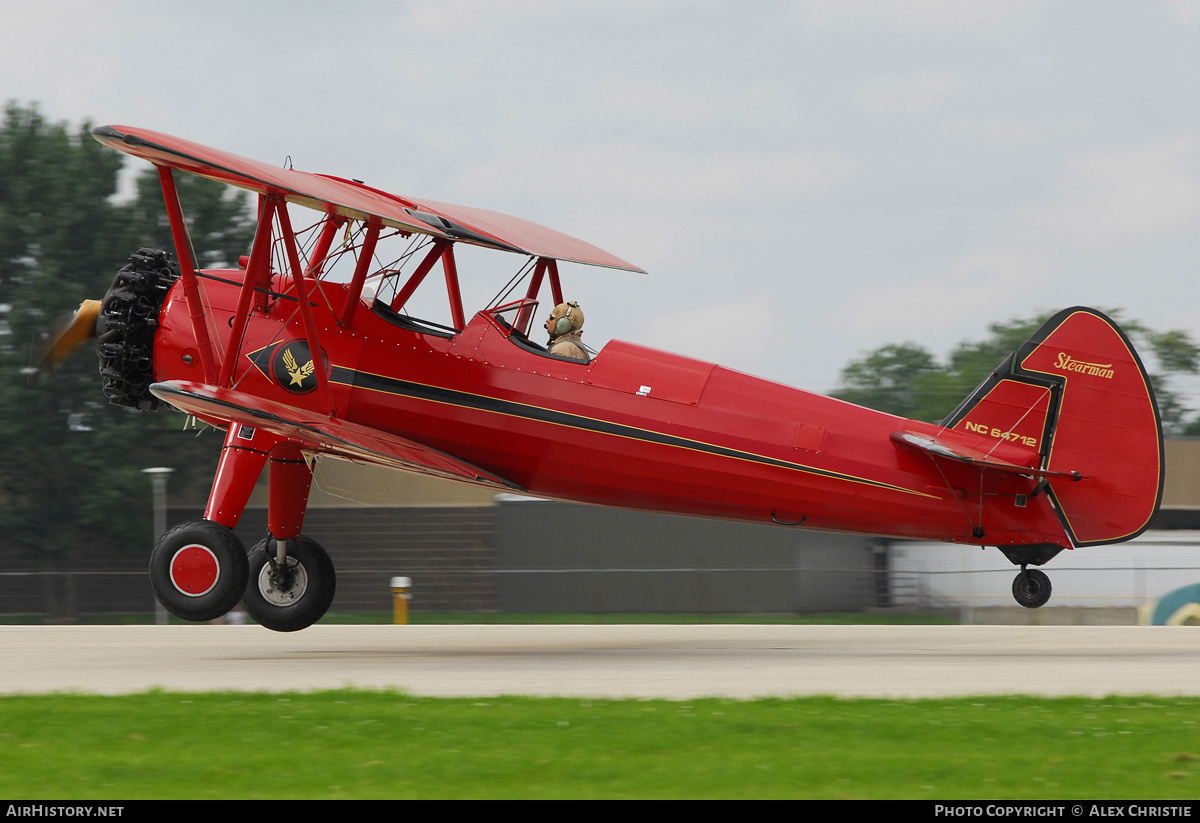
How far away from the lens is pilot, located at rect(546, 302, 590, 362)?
12.4 m

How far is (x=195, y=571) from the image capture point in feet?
37.3

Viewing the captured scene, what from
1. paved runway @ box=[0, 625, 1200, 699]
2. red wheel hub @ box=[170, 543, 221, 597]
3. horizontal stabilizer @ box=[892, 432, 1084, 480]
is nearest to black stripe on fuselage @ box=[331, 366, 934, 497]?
horizontal stabilizer @ box=[892, 432, 1084, 480]

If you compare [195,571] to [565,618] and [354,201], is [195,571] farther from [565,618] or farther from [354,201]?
[565,618]

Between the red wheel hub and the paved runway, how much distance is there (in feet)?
2.27

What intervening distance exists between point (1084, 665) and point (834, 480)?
2.71m

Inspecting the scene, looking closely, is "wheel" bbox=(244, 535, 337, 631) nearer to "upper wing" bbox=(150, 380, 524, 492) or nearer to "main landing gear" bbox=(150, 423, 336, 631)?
"main landing gear" bbox=(150, 423, 336, 631)

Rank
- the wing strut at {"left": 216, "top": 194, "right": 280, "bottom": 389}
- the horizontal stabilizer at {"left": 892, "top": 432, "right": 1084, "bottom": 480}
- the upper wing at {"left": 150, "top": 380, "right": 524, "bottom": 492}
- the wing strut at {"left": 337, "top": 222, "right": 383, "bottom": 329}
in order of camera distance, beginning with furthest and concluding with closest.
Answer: the wing strut at {"left": 337, "top": 222, "right": 383, "bottom": 329}, the horizontal stabilizer at {"left": 892, "top": 432, "right": 1084, "bottom": 480}, the wing strut at {"left": 216, "top": 194, "right": 280, "bottom": 389}, the upper wing at {"left": 150, "top": 380, "right": 524, "bottom": 492}

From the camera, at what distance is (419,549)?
115ft

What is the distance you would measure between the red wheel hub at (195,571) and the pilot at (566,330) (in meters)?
3.73

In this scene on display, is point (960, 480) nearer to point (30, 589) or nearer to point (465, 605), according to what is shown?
point (465, 605)

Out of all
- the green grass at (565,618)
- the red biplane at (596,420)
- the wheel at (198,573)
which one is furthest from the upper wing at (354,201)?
the green grass at (565,618)

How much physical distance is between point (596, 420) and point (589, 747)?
18.4 feet

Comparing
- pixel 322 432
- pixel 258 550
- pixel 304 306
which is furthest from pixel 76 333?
pixel 322 432

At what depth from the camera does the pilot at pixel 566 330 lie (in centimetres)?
1237
